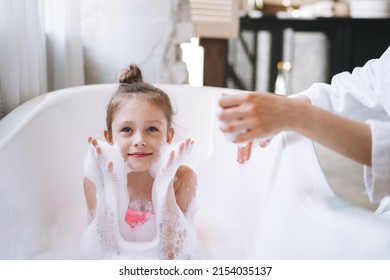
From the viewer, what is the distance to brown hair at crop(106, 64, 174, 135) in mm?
891

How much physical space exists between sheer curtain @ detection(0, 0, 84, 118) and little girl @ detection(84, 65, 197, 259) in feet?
0.93

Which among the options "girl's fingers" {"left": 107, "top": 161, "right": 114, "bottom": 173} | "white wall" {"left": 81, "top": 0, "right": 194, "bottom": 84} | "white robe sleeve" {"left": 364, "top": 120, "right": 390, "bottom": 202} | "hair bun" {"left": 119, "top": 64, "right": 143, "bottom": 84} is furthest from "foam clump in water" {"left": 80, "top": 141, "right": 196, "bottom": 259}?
"white wall" {"left": 81, "top": 0, "right": 194, "bottom": 84}

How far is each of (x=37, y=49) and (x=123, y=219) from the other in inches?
20.1

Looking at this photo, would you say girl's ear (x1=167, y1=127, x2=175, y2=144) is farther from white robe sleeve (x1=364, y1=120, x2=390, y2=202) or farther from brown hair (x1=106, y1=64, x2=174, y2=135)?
white robe sleeve (x1=364, y1=120, x2=390, y2=202)

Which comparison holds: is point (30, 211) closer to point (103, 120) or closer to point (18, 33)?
point (103, 120)

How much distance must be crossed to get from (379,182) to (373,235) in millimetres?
86

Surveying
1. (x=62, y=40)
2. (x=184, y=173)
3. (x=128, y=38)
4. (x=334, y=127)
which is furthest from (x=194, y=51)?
(x=334, y=127)

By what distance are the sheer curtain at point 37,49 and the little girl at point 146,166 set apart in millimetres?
284

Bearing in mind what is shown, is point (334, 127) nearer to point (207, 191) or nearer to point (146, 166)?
point (146, 166)

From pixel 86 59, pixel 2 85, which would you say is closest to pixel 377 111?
pixel 2 85

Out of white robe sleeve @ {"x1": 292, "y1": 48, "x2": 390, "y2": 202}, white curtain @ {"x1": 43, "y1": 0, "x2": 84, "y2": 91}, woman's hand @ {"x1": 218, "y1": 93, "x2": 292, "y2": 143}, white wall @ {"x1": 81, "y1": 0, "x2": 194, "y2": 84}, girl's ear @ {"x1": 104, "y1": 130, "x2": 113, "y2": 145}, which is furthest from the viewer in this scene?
white wall @ {"x1": 81, "y1": 0, "x2": 194, "y2": 84}

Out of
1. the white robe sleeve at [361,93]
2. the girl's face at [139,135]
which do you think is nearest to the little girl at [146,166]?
the girl's face at [139,135]

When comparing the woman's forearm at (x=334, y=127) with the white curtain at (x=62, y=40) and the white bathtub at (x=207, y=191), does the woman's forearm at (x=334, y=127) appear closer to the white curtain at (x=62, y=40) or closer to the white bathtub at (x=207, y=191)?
the white bathtub at (x=207, y=191)

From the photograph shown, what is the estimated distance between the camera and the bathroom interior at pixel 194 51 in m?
0.96
